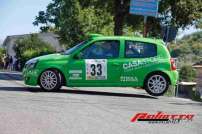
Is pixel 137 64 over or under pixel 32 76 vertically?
over

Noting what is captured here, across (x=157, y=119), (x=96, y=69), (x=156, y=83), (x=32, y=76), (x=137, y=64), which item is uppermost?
(x=137, y=64)

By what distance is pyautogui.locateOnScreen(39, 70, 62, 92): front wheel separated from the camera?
1662 centimetres

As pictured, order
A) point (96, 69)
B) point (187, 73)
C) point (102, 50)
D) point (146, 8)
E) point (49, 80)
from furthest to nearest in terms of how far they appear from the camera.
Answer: point (187, 73) < point (146, 8) < point (102, 50) < point (96, 69) < point (49, 80)

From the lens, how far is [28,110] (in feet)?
38.0

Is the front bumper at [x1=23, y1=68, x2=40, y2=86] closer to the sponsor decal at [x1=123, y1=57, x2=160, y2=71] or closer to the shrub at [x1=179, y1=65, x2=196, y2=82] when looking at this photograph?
the sponsor decal at [x1=123, y1=57, x2=160, y2=71]

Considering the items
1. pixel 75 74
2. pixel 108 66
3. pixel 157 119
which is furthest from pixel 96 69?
pixel 157 119

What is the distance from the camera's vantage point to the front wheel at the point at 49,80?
16625mm

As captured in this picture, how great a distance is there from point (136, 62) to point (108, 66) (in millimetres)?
762

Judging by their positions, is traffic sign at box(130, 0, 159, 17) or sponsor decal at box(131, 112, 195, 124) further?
traffic sign at box(130, 0, 159, 17)

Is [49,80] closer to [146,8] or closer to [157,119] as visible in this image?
[157,119]

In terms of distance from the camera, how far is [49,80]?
16641 millimetres

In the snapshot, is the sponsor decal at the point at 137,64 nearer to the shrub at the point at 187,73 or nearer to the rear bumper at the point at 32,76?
the rear bumper at the point at 32,76

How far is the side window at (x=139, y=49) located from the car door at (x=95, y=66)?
0.99ft

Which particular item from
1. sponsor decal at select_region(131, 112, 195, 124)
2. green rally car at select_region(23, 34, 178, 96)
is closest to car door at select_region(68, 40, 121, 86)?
green rally car at select_region(23, 34, 178, 96)
